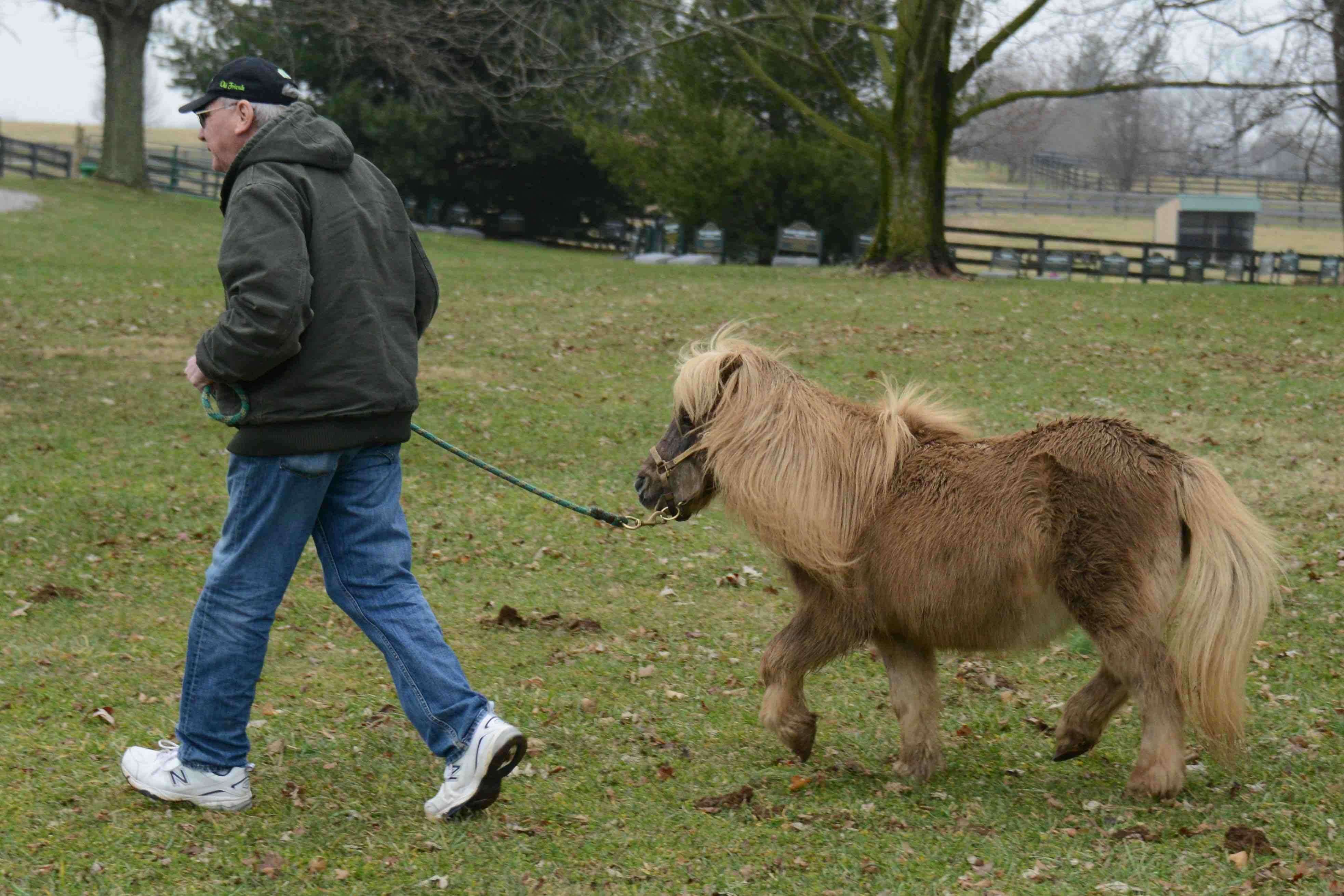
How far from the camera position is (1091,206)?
62000 mm

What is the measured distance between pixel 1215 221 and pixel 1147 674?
33.7 m

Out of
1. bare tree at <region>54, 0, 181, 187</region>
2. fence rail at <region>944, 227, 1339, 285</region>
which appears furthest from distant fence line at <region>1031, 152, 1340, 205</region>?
bare tree at <region>54, 0, 181, 187</region>

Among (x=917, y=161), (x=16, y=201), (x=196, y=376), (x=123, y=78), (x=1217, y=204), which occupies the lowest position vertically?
(x=196, y=376)

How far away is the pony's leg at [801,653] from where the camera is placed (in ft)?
14.6

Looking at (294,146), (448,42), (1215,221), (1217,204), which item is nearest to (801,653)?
(294,146)

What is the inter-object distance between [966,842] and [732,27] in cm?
2009

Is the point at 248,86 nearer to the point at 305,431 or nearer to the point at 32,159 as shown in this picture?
the point at 305,431

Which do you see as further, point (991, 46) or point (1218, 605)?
point (991, 46)

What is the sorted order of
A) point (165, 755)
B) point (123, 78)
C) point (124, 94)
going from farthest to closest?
point (124, 94), point (123, 78), point (165, 755)

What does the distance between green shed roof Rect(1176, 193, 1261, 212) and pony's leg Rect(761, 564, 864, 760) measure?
33.2 m

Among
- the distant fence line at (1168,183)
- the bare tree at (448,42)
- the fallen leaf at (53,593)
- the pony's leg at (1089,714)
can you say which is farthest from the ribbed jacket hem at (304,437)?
the distant fence line at (1168,183)

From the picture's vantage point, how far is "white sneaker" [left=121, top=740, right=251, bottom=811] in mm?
4137

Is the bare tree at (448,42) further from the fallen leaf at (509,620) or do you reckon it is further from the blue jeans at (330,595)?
the blue jeans at (330,595)

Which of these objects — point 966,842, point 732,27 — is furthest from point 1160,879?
point 732,27
